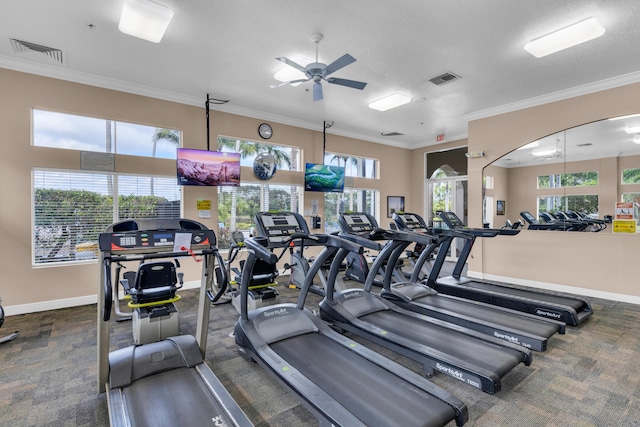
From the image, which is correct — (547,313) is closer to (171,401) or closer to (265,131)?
(171,401)

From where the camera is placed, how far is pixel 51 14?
3.27 m

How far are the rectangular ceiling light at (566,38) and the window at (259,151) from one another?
4512 mm

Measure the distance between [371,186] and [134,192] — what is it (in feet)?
18.2

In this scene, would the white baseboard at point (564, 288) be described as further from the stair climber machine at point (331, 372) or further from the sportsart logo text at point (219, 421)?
the sportsart logo text at point (219, 421)

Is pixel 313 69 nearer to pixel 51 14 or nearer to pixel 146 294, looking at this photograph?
pixel 51 14

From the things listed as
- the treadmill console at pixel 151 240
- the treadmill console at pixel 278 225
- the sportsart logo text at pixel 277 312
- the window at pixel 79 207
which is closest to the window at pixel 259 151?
the window at pixel 79 207

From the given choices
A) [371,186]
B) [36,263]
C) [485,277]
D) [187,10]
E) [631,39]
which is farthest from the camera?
[371,186]

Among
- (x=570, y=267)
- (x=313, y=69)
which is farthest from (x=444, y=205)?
(x=313, y=69)

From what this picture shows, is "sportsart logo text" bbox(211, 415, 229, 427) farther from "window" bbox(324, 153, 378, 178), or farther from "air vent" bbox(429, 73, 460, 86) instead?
"window" bbox(324, 153, 378, 178)

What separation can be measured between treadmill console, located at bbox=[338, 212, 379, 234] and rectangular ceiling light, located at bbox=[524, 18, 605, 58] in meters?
3.25

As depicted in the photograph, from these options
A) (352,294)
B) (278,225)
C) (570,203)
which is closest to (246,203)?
(278,225)

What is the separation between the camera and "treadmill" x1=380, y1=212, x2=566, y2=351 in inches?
132

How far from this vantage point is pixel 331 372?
2547mm

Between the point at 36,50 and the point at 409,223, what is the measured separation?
19.1 feet
